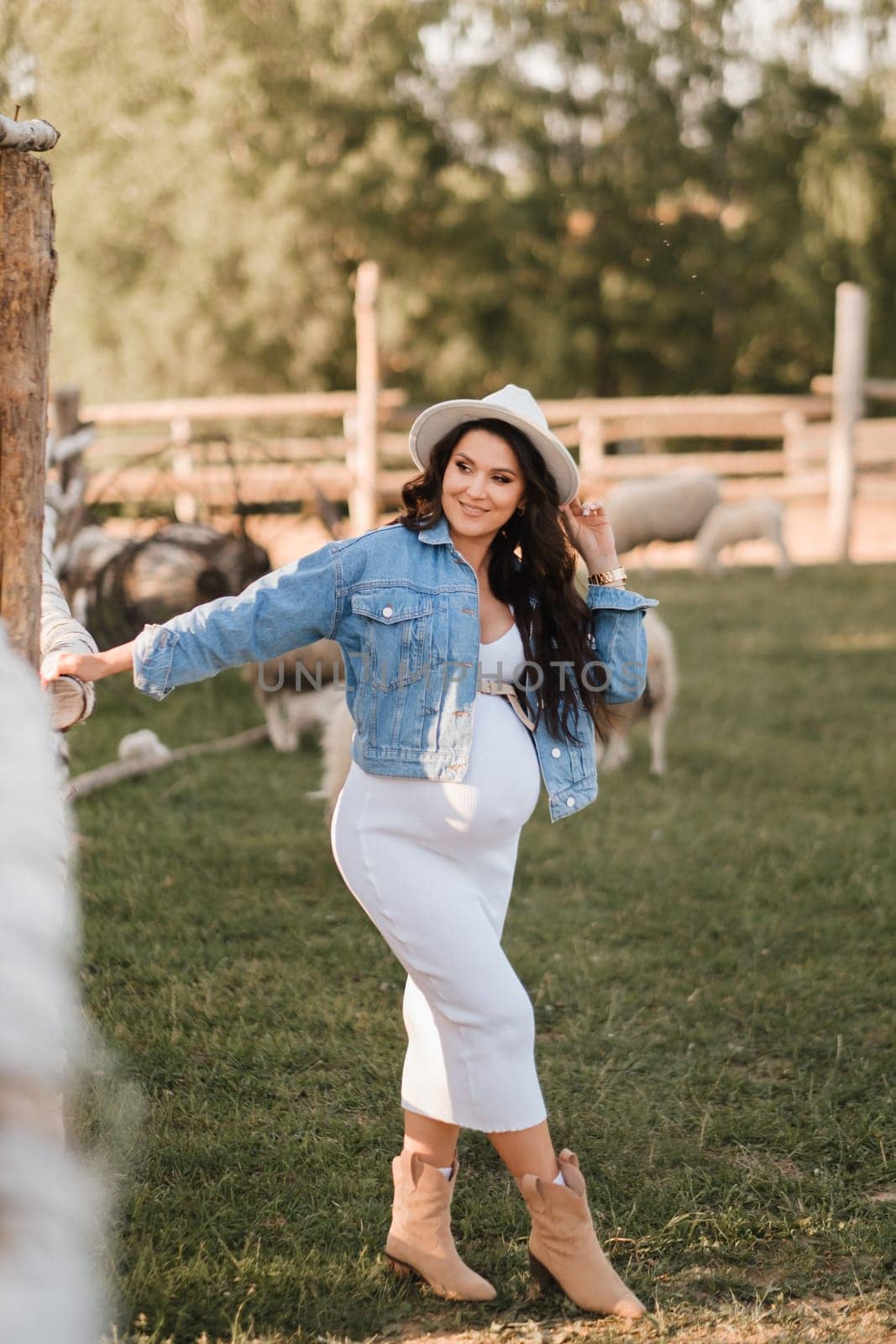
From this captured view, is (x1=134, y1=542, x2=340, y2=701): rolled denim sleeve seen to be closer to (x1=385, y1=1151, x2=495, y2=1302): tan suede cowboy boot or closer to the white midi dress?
the white midi dress

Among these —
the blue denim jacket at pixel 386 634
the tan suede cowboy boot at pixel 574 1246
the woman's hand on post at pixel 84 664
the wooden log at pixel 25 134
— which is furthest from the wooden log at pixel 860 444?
the wooden log at pixel 25 134

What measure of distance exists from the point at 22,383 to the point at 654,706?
4.50 meters

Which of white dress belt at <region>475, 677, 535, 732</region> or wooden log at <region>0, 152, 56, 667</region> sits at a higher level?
wooden log at <region>0, 152, 56, 667</region>

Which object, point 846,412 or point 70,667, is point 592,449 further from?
point 70,667

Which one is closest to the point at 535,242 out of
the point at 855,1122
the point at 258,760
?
the point at 258,760

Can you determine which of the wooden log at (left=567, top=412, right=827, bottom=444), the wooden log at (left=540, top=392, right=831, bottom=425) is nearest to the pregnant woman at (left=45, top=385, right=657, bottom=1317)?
the wooden log at (left=540, top=392, right=831, bottom=425)

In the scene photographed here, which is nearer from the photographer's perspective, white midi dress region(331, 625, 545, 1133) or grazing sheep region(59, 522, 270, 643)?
white midi dress region(331, 625, 545, 1133)

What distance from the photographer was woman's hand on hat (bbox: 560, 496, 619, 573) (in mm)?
2639

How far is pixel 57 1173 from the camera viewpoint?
3.44ft

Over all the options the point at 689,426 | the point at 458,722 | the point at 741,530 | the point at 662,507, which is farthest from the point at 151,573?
the point at 689,426

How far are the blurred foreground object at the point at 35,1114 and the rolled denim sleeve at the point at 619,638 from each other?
4.86ft

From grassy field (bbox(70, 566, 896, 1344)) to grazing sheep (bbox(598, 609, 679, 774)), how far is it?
0.53 feet

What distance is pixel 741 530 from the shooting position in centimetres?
1220

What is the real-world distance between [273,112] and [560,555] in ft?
57.4
